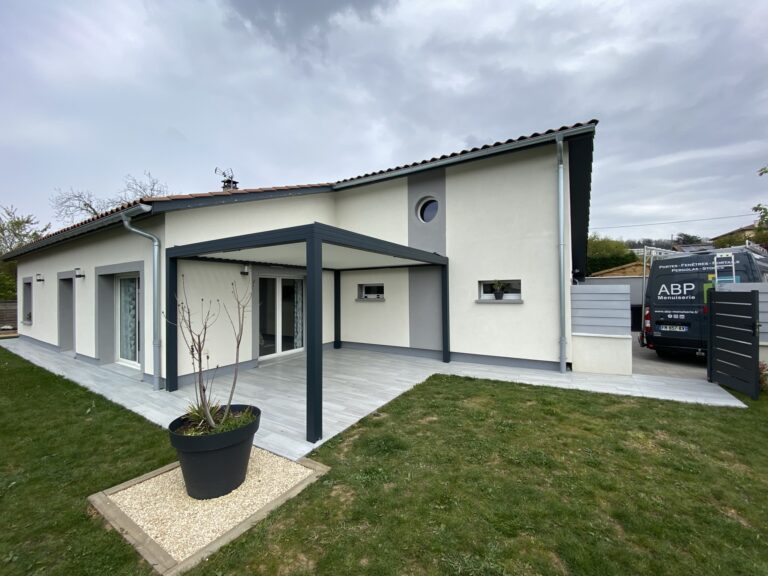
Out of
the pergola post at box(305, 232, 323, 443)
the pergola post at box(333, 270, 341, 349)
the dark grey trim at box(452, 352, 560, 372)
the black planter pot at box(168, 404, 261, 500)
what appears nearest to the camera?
the black planter pot at box(168, 404, 261, 500)

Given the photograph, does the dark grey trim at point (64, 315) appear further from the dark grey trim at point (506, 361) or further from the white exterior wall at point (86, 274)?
the dark grey trim at point (506, 361)

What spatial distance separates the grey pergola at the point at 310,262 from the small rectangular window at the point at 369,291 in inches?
111

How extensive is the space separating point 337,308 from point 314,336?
645cm

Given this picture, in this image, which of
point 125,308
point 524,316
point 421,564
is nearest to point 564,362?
point 524,316

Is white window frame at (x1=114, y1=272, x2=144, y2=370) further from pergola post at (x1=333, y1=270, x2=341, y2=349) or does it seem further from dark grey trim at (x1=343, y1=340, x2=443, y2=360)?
dark grey trim at (x1=343, y1=340, x2=443, y2=360)

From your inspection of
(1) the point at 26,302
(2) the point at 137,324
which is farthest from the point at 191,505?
(1) the point at 26,302

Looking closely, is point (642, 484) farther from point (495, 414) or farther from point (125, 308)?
point (125, 308)

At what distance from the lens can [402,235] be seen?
918cm

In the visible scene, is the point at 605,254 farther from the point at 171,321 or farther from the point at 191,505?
the point at 191,505

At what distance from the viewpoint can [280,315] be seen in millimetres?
8719

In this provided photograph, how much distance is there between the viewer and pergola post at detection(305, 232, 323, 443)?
3.96 m

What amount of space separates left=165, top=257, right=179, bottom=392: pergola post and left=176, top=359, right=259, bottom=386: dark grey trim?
0.22 meters

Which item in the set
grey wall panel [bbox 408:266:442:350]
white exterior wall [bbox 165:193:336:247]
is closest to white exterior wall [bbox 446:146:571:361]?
grey wall panel [bbox 408:266:442:350]

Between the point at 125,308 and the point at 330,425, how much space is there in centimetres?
672
